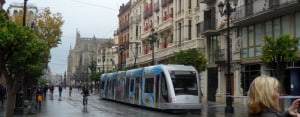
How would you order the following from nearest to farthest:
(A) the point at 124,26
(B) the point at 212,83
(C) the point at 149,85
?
(C) the point at 149,85 < (B) the point at 212,83 < (A) the point at 124,26

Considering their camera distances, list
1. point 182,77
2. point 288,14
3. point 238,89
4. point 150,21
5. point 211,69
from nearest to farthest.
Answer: point 182,77 < point 288,14 < point 238,89 < point 211,69 < point 150,21

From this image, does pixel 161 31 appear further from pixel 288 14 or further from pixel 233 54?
pixel 288 14

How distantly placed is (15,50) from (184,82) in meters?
11.9

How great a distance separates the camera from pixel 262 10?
3231 cm

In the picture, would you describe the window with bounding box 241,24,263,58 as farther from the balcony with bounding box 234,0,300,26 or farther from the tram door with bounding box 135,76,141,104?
the tram door with bounding box 135,76,141,104

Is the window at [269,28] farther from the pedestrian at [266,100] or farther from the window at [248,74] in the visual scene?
the pedestrian at [266,100]

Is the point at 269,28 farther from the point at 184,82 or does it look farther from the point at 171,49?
the point at 171,49

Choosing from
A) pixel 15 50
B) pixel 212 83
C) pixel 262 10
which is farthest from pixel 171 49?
pixel 15 50

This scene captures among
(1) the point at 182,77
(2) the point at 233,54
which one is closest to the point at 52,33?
(2) the point at 233,54

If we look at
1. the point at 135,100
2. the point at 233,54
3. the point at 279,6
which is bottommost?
the point at 135,100

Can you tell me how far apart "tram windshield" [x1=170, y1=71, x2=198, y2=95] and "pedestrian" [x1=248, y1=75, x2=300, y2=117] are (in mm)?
23355

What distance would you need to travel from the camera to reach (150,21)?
66125 mm

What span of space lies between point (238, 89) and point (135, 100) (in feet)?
28.6

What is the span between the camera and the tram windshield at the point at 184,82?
1089 inches
